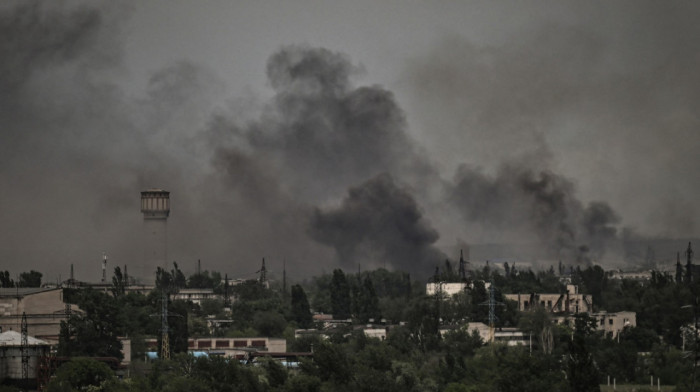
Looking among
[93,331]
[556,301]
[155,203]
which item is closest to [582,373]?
[93,331]

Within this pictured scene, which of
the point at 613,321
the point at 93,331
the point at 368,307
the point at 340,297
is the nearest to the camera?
the point at 93,331

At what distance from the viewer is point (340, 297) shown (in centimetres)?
10388

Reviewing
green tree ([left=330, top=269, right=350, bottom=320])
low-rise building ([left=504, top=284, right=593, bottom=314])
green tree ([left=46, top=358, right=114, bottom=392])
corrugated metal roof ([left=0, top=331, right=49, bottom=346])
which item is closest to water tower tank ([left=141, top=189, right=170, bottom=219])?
green tree ([left=330, top=269, right=350, bottom=320])

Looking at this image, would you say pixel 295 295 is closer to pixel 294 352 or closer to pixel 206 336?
pixel 206 336

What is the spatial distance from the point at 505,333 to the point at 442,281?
85.9 feet

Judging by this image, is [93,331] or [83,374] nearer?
[83,374]

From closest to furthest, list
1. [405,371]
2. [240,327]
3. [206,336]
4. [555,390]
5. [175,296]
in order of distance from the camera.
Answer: [555,390] < [405,371] < [206,336] < [240,327] < [175,296]

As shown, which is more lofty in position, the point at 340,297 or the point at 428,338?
the point at 340,297

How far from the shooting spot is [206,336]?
89.3 metres

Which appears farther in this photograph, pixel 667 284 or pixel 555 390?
pixel 667 284

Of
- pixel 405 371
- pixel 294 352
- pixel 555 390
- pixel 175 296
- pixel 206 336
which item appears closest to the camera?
pixel 555 390

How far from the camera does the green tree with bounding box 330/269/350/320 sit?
103 m

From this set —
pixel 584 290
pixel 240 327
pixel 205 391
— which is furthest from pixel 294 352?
pixel 584 290

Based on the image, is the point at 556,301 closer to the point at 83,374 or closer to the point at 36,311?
the point at 36,311
